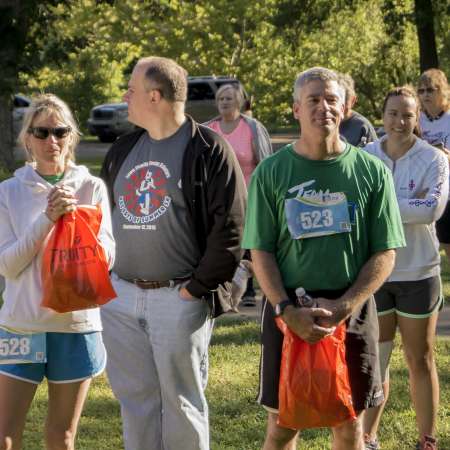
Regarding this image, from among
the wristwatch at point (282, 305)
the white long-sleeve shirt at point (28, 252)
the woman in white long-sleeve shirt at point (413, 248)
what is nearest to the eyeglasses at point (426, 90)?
the woman in white long-sleeve shirt at point (413, 248)

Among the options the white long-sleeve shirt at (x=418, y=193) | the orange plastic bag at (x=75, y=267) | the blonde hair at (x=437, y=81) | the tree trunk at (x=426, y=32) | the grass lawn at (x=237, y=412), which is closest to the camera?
the orange plastic bag at (x=75, y=267)

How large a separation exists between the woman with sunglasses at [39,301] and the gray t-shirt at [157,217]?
0.37 ft

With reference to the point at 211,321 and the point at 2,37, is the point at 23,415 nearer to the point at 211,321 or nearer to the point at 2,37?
the point at 211,321

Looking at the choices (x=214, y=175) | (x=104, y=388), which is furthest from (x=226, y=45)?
(x=214, y=175)

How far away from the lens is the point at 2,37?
77.2 ft

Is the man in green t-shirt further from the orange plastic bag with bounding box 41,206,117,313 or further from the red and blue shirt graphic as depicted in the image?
the orange plastic bag with bounding box 41,206,117,313

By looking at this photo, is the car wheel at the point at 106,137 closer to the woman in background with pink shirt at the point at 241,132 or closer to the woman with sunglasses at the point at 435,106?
the woman in background with pink shirt at the point at 241,132

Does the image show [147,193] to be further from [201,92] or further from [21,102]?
[201,92]

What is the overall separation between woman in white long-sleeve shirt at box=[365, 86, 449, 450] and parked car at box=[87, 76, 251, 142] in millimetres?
29978

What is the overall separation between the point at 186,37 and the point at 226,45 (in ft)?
5.54

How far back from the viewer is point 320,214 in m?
4.32

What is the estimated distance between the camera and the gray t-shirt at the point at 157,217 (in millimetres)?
4684

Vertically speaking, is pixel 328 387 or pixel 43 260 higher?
pixel 43 260

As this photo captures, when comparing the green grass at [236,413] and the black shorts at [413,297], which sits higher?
the black shorts at [413,297]
